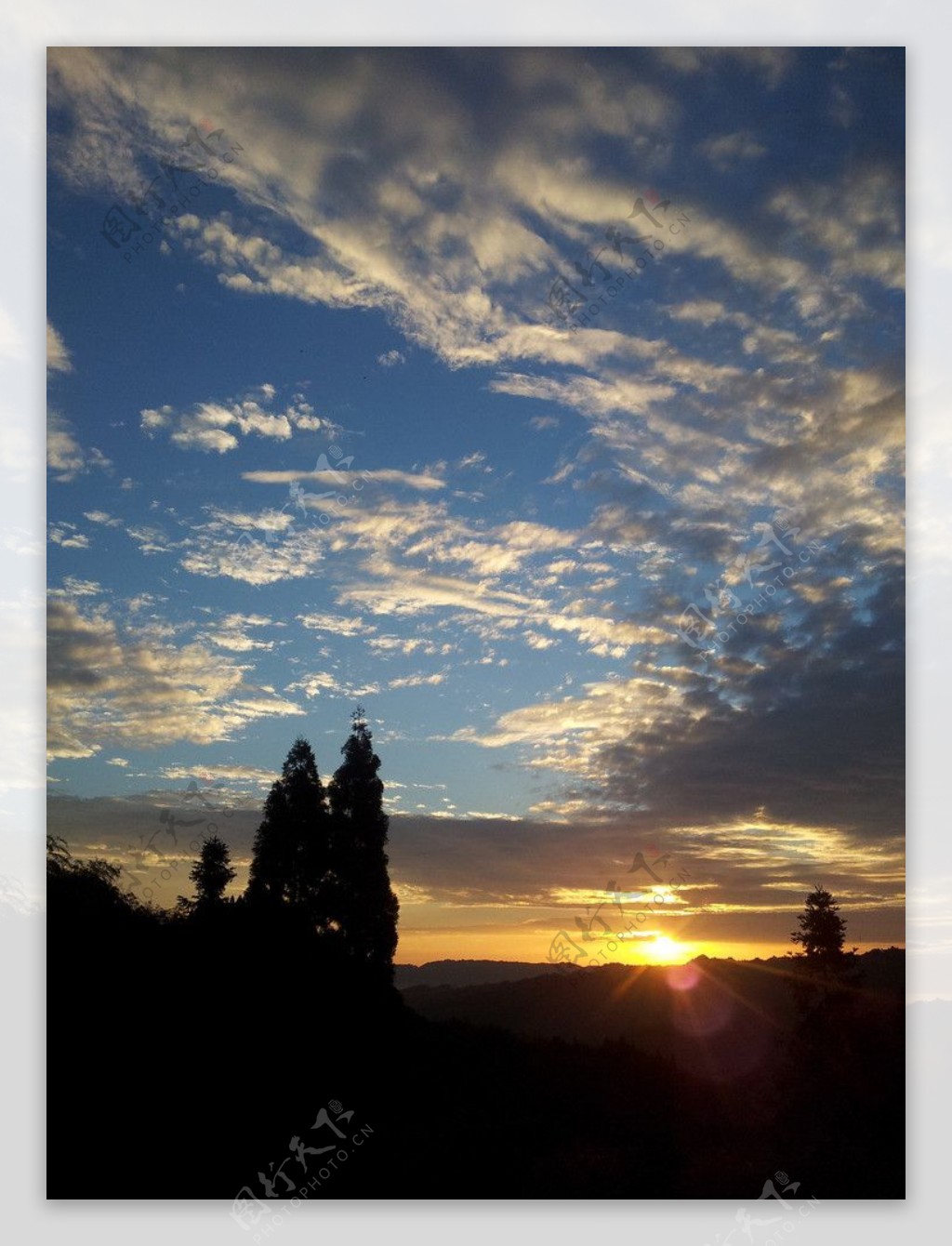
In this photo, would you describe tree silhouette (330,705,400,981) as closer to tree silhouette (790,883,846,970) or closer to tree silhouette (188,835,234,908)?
tree silhouette (188,835,234,908)

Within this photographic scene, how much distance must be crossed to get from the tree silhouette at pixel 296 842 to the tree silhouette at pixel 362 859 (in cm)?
13

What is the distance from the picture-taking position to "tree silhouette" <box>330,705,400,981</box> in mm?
7707

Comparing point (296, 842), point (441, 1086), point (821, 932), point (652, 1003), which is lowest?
point (441, 1086)

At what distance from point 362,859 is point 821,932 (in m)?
3.75

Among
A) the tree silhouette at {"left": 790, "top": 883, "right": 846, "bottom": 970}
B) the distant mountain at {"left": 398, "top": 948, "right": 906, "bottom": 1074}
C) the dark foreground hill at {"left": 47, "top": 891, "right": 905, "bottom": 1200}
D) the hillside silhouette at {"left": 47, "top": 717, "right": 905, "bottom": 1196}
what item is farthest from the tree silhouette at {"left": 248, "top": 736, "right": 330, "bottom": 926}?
the tree silhouette at {"left": 790, "top": 883, "right": 846, "bottom": 970}

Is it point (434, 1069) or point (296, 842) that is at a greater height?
point (296, 842)

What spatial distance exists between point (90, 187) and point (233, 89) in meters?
1.31

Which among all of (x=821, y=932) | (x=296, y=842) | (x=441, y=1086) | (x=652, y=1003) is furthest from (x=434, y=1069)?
(x=821, y=932)

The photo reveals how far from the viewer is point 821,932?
7.33 m

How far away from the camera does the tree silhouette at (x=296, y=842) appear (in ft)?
25.7

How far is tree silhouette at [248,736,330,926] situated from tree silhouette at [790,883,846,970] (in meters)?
3.84

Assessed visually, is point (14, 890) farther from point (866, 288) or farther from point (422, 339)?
point (866, 288)

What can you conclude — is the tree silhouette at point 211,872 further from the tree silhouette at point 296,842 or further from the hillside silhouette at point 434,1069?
the tree silhouette at point 296,842

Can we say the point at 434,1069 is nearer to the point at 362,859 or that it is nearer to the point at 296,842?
the point at 362,859
